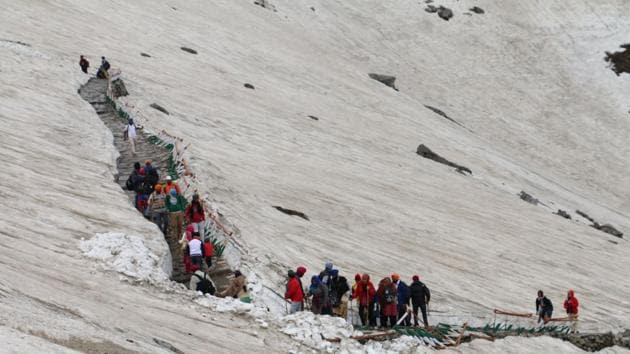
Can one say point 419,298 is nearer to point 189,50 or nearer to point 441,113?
point 189,50

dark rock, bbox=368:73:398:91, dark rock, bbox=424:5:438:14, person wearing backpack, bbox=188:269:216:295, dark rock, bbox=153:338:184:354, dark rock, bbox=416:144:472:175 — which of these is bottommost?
person wearing backpack, bbox=188:269:216:295

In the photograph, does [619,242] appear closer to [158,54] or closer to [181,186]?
[181,186]

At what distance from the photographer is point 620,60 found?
230 feet

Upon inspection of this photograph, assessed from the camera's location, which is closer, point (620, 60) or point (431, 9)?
point (620, 60)

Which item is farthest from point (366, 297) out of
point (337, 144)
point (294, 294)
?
point (337, 144)

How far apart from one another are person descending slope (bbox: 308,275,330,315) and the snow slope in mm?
1056

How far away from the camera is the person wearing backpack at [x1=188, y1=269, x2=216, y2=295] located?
16.8m

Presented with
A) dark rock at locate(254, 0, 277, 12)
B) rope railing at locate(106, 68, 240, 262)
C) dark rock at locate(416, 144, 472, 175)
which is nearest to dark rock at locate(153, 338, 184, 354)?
rope railing at locate(106, 68, 240, 262)

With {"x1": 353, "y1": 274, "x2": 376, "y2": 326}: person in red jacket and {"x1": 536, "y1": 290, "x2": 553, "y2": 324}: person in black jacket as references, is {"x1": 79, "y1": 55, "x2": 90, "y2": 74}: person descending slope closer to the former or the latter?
{"x1": 353, "y1": 274, "x2": 376, "y2": 326}: person in red jacket

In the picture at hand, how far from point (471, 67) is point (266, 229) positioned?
49.5 metres

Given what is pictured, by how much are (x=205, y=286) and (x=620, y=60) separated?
62004 mm

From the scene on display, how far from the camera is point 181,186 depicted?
23.7m

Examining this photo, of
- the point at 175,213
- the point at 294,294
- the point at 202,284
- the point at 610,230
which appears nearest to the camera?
the point at 202,284

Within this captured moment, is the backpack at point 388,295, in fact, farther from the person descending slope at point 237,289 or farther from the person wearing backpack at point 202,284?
the person wearing backpack at point 202,284
